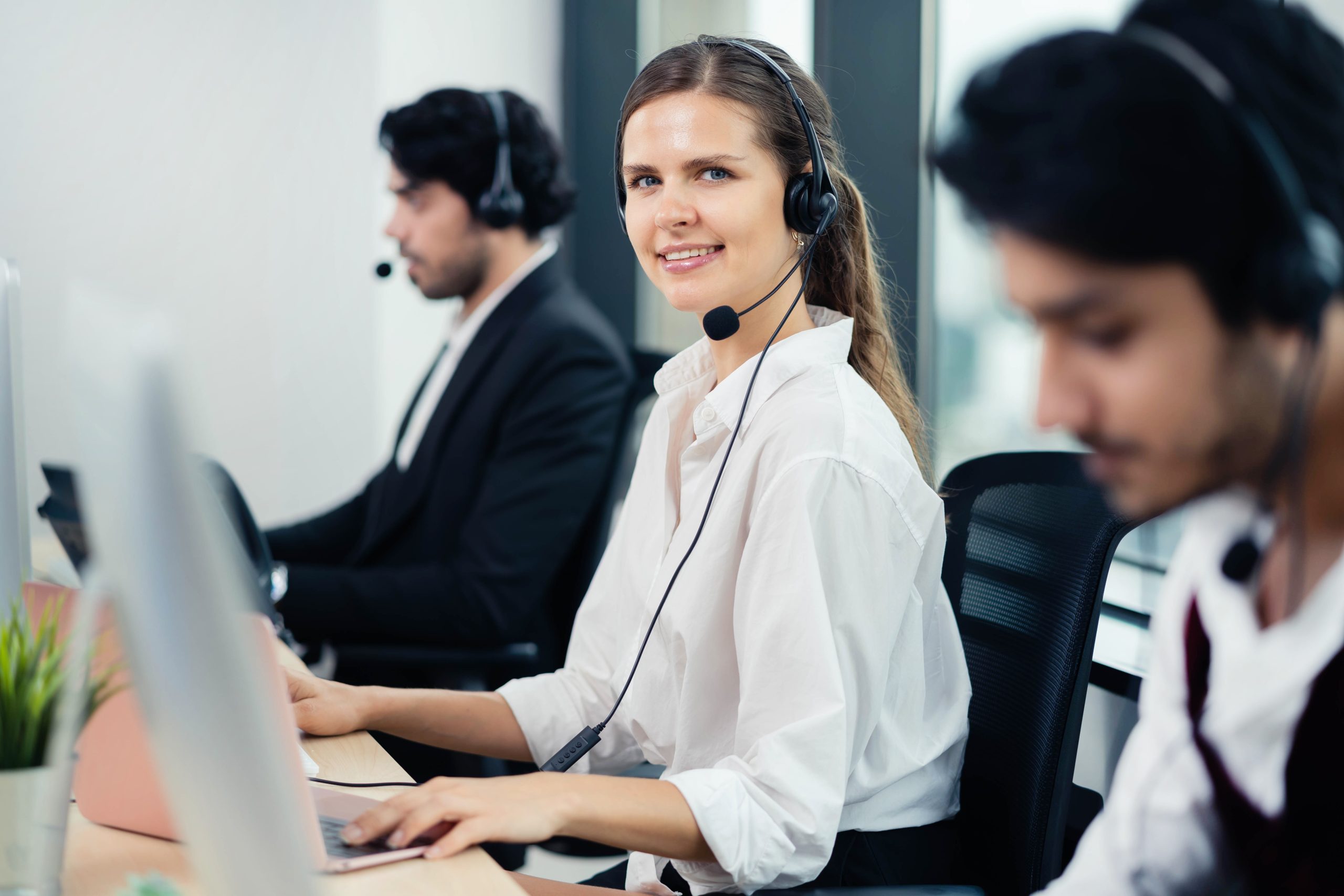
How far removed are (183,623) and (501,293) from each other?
1.66 meters

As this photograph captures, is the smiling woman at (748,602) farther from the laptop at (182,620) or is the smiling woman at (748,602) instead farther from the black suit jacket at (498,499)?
the black suit jacket at (498,499)

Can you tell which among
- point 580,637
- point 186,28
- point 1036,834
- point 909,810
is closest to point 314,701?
point 580,637

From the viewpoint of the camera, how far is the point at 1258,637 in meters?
0.58

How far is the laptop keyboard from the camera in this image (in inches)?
31.4

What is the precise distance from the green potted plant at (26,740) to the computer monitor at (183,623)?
0.89 feet

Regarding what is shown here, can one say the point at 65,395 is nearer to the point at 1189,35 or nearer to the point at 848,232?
the point at 1189,35

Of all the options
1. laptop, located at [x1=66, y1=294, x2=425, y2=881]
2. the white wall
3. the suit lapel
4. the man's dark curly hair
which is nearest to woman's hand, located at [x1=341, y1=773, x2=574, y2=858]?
laptop, located at [x1=66, y1=294, x2=425, y2=881]

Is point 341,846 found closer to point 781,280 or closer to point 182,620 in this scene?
point 182,620

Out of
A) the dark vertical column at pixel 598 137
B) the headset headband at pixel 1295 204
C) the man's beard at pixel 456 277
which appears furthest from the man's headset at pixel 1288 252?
the dark vertical column at pixel 598 137

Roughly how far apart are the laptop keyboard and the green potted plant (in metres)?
0.18

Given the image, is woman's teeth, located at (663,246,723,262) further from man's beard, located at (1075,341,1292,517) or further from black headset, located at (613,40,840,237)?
man's beard, located at (1075,341,1292,517)

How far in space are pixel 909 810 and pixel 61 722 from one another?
0.70 m

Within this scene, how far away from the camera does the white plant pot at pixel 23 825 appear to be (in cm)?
68

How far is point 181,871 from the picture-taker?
31.5 inches
